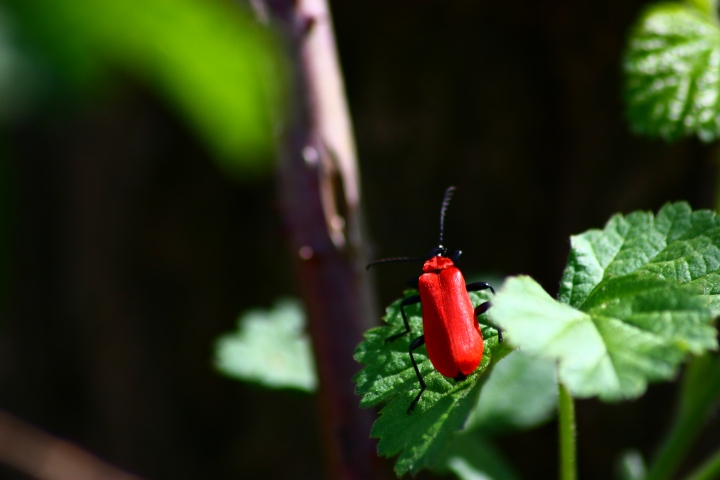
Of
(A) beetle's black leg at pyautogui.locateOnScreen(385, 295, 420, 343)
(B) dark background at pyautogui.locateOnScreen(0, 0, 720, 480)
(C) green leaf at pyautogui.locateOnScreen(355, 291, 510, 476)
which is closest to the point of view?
(C) green leaf at pyautogui.locateOnScreen(355, 291, 510, 476)

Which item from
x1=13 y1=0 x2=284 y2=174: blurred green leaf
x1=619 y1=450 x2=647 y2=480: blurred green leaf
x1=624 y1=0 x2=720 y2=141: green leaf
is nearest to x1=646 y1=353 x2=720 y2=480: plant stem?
x1=619 y1=450 x2=647 y2=480: blurred green leaf

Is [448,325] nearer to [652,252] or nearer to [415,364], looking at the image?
[415,364]

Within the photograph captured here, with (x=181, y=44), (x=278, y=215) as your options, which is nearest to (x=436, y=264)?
(x=181, y=44)

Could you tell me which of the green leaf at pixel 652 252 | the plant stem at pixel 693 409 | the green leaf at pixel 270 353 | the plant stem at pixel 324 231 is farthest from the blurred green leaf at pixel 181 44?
the plant stem at pixel 693 409

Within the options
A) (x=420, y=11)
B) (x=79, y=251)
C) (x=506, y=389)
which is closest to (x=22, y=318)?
(x=79, y=251)

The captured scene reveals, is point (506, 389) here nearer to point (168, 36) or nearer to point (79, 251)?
point (168, 36)

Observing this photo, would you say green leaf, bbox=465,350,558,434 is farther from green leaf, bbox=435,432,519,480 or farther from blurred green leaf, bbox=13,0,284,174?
blurred green leaf, bbox=13,0,284,174
